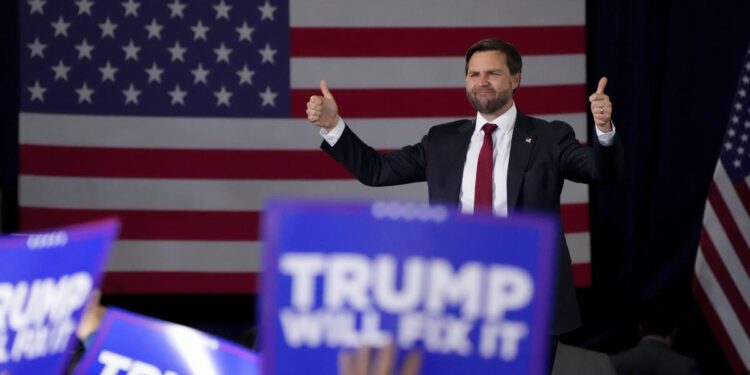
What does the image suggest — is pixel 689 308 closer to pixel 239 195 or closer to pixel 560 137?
pixel 239 195

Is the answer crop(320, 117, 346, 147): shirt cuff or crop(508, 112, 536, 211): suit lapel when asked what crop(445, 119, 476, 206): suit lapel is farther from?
crop(320, 117, 346, 147): shirt cuff

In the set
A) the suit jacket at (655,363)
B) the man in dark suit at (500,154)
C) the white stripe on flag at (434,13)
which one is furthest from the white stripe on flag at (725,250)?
the man in dark suit at (500,154)

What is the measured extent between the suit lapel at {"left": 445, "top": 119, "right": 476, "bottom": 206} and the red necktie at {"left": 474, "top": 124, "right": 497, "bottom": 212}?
0.14 ft

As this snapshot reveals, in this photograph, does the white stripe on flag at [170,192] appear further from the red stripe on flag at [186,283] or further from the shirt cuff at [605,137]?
the shirt cuff at [605,137]

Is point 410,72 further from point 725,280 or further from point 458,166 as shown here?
point 458,166

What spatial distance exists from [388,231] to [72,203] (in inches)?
162

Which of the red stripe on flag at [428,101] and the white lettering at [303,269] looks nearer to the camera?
the white lettering at [303,269]

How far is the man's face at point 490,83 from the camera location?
2822 millimetres

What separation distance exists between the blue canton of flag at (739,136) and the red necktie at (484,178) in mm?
2114

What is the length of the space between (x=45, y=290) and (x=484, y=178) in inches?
61.0

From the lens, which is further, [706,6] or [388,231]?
[706,6]

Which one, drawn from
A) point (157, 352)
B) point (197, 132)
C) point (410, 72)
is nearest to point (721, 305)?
point (410, 72)

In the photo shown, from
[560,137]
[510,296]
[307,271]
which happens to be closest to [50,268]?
[307,271]

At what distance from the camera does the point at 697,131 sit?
197 inches
